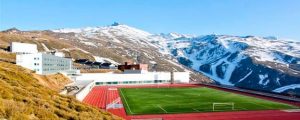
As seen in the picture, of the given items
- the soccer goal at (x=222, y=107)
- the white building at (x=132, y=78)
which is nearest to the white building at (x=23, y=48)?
the white building at (x=132, y=78)

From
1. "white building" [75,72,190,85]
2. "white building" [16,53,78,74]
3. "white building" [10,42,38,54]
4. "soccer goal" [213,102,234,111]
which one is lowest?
"soccer goal" [213,102,234,111]

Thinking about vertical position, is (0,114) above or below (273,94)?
above

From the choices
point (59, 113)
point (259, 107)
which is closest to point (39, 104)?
point (59, 113)

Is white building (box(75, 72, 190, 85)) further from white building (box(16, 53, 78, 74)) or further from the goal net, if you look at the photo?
the goal net

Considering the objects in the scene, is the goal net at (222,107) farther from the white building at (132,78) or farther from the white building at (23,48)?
the white building at (23,48)

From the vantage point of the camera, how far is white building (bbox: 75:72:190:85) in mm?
99812

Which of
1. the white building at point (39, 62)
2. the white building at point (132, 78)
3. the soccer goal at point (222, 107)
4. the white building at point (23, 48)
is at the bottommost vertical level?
the soccer goal at point (222, 107)

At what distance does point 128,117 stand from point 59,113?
24379 millimetres

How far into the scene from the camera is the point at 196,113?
42.9 meters

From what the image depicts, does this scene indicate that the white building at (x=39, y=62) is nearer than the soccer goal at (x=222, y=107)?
No

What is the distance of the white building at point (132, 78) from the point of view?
99.8 metres

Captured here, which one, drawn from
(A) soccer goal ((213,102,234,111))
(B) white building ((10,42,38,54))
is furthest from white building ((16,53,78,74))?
(A) soccer goal ((213,102,234,111))

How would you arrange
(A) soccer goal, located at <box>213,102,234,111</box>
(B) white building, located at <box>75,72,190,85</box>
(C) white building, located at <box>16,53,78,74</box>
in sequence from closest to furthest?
(A) soccer goal, located at <box>213,102,234,111</box> → (C) white building, located at <box>16,53,78,74</box> → (B) white building, located at <box>75,72,190,85</box>

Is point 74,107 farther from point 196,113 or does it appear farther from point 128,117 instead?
point 196,113
